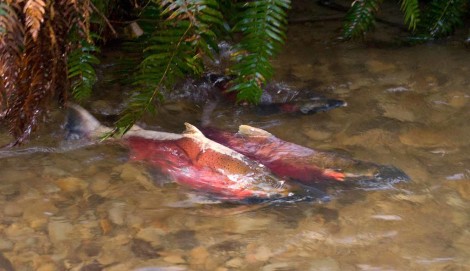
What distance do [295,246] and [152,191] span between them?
0.61m

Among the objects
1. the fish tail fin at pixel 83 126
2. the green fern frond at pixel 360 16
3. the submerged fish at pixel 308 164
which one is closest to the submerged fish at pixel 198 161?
the fish tail fin at pixel 83 126

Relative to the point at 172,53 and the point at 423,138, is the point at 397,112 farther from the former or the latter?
the point at 172,53

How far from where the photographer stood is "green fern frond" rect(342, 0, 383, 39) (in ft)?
Answer: 11.9

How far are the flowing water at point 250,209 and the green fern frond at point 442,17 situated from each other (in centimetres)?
84

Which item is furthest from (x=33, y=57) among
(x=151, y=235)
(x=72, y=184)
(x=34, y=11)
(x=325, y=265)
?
(x=325, y=265)

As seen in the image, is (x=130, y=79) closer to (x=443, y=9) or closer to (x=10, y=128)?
(x=10, y=128)

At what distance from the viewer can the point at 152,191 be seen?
101 inches

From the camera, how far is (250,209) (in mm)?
2439

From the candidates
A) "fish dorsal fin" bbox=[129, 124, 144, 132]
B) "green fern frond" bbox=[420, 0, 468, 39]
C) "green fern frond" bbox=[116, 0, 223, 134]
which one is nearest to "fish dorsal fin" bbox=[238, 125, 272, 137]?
"green fern frond" bbox=[116, 0, 223, 134]

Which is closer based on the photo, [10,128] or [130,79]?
[10,128]

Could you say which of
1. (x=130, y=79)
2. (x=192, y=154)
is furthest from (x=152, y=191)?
(x=130, y=79)

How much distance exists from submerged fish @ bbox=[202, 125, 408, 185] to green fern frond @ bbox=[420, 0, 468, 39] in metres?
1.65

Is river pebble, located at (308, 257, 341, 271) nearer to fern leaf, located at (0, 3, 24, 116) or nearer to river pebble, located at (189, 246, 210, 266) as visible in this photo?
river pebble, located at (189, 246, 210, 266)

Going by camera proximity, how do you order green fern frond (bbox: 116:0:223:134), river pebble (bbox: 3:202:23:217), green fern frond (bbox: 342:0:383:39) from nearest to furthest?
1. river pebble (bbox: 3:202:23:217)
2. green fern frond (bbox: 116:0:223:134)
3. green fern frond (bbox: 342:0:383:39)
